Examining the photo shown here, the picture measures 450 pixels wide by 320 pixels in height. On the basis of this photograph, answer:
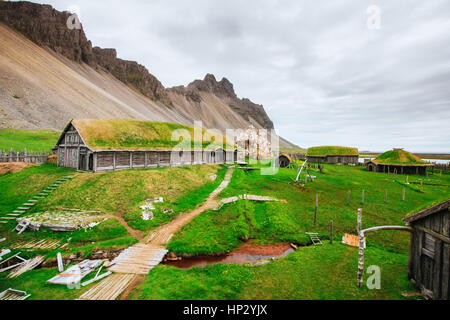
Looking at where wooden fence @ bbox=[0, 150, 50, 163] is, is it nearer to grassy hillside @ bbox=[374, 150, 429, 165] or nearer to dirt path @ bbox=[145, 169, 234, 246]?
dirt path @ bbox=[145, 169, 234, 246]

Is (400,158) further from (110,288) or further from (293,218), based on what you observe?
(110,288)

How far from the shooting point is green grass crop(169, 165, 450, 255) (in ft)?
47.2

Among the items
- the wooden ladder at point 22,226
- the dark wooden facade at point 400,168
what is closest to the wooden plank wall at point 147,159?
the wooden ladder at point 22,226

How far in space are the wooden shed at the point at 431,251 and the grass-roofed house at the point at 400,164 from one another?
42083 mm

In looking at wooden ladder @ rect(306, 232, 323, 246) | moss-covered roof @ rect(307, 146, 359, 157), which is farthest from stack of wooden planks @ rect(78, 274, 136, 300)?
moss-covered roof @ rect(307, 146, 359, 157)

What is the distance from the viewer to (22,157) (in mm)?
27094

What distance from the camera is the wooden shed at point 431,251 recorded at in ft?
24.8

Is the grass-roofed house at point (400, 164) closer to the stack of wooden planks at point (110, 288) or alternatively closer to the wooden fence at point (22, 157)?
the stack of wooden planks at point (110, 288)

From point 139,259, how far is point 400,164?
50.8 m

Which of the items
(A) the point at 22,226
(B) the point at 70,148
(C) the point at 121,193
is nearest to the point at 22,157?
(B) the point at 70,148

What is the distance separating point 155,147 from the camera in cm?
3192
